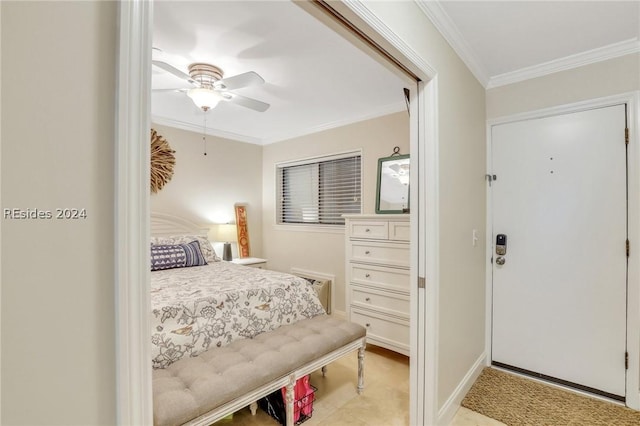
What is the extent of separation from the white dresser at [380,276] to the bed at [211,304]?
547 mm

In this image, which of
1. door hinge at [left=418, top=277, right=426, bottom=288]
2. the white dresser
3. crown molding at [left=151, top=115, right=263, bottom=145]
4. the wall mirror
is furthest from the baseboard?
crown molding at [left=151, top=115, right=263, bottom=145]

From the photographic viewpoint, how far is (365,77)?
8.74 feet

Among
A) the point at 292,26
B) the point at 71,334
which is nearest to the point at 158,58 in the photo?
Answer: the point at 292,26

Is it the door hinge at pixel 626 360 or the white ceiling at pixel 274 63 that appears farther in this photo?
the door hinge at pixel 626 360

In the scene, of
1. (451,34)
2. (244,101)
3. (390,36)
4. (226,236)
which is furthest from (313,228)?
(390,36)

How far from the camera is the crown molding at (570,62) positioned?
210cm

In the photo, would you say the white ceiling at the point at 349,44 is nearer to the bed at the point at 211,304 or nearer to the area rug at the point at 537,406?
the bed at the point at 211,304

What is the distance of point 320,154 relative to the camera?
4125mm

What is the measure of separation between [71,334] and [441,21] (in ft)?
7.00

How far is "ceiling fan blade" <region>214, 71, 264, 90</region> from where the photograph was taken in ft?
7.23

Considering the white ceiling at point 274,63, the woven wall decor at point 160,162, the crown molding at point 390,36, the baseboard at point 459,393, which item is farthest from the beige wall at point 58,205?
the woven wall decor at point 160,162

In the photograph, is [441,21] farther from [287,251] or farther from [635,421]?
[287,251]

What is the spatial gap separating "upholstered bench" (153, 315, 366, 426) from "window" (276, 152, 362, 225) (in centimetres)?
183

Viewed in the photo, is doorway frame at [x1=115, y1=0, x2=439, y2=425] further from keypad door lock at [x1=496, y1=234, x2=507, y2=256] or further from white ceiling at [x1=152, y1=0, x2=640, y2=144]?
keypad door lock at [x1=496, y1=234, x2=507, y2=256]
